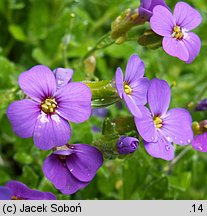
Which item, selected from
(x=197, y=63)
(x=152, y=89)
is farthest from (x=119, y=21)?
(x=197, y=63)

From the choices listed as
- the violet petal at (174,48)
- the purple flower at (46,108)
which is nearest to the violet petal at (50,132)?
the purple flower at (46,108)

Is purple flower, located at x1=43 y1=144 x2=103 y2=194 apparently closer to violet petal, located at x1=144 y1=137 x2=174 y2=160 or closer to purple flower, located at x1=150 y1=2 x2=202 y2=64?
violet petal, located at x1=144 y1=137 x2=174 y2=160

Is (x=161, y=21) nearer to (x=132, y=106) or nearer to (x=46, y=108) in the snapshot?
(x=132, y=106)

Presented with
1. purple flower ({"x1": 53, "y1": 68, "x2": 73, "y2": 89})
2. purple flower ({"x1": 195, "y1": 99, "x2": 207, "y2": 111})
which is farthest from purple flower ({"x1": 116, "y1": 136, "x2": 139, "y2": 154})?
purple flower ({"x1": 195, "y1": 99, "x2": 207, "y2": 111})

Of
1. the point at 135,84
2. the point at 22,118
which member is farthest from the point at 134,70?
the point at 22,118

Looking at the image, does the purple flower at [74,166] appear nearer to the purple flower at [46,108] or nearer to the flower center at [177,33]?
the purple flower at [46,108]
